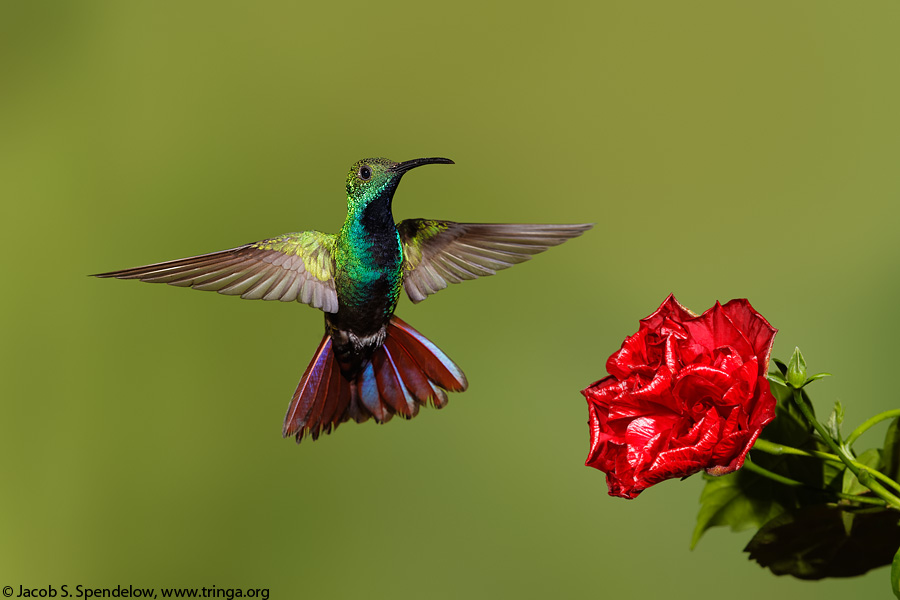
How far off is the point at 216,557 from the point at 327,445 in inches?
11.8

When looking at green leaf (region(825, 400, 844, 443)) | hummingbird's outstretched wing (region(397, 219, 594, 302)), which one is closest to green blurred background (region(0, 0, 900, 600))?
hummingbird's outstretched wing (region(397, 219, 594, 302))

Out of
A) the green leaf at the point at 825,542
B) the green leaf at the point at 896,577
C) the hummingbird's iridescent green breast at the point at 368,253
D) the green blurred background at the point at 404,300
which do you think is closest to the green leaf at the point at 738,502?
the green leaf at the point at 825,542

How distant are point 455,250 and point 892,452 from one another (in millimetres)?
382

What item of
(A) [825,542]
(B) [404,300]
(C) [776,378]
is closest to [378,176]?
(C) [776,378]

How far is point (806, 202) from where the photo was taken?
139 centimetres

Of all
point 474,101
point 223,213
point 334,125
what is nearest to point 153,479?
point 223,213

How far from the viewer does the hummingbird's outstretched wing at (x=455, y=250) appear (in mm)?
678

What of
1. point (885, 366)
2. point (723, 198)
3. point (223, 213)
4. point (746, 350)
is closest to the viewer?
point (746, 350)

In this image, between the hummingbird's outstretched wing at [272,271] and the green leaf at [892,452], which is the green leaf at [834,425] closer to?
the green leaf at [892,452]

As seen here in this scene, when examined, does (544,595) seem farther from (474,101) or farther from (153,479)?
(474,101)

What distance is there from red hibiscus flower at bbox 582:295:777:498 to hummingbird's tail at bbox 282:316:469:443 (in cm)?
21

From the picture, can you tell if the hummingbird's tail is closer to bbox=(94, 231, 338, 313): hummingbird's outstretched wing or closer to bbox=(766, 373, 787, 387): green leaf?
bbox=(94, 231, 338, 313): hummingbird's outstretched wing

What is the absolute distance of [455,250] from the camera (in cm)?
73

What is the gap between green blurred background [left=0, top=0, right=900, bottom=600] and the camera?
4.55 ft
